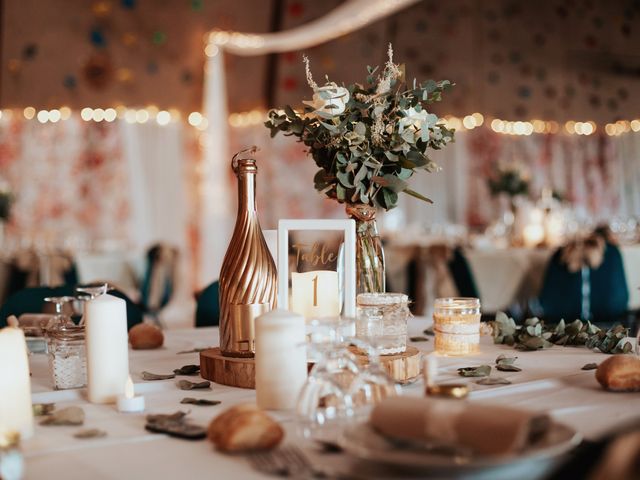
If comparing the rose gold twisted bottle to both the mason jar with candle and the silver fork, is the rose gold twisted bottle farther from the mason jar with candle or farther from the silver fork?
the silver fork

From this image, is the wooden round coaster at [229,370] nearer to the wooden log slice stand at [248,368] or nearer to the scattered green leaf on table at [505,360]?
the wooden log slice stand at [248,368]

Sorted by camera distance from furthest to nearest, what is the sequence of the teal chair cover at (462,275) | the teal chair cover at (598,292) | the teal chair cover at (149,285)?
1. the teal chair cover at (149,285)
2. the teal chair cover at (462,275)
3. the teal chair cover at (598,292)

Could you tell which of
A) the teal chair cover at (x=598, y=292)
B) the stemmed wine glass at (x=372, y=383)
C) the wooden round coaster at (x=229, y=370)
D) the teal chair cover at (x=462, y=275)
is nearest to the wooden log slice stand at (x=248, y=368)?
the wooden round coaster at (x=229, y=370)

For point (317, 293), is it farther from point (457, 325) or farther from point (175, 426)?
point (175, 426)

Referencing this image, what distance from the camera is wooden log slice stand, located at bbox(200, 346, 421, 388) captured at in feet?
5.00

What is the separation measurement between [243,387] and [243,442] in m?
0.50

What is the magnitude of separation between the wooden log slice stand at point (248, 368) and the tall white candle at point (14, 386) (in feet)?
1.53

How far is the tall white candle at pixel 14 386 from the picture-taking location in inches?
44.4

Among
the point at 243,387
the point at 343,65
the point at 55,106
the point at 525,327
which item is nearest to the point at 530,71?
the point at 343,65

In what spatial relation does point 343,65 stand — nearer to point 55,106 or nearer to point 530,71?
point 530,71

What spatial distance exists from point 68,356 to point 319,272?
1.75 feet

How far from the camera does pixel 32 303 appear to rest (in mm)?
Result: 2578

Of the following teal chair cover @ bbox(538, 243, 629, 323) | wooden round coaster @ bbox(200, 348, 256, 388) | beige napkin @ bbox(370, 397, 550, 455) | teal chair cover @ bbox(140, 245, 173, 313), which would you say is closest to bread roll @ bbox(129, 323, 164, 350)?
wooden round coaster @ bbox(200, 348, 256, 388)

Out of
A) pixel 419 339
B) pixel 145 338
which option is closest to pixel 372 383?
pixel 419 339
